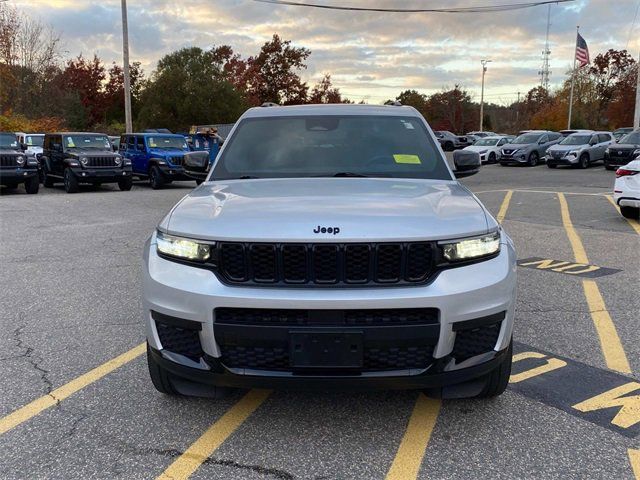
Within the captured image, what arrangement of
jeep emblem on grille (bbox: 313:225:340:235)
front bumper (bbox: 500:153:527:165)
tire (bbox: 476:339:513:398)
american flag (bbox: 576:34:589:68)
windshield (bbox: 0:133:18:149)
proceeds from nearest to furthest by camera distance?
jeep emblem on grille (bbox: 313:225:340:235) < tire (bbox: 476:339:513:398) < windshield (bbox: 0:133:18:149) < front bumper (bbox: 500:153:527:165) < american flag (bbox: 576:34:589:68)

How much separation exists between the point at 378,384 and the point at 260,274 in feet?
2.45

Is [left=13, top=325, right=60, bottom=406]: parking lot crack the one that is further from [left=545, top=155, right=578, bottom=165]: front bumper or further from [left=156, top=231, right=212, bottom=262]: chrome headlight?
[left=545, top=155, right=578, bottom=165]: front bumper

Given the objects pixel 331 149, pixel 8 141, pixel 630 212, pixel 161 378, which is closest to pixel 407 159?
pixel 331 149

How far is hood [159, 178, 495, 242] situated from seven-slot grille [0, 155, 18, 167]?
50.0 ft

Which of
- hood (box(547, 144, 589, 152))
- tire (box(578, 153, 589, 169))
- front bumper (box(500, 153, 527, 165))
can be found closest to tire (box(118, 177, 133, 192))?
front bumper (box(500, 153, 527, 165))

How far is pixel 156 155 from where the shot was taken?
18.8 meters

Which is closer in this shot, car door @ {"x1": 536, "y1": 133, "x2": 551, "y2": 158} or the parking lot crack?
the parking lot crack

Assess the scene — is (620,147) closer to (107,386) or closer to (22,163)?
(22,163)

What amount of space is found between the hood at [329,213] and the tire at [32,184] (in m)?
15.3

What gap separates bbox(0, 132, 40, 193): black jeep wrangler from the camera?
16.2 meters

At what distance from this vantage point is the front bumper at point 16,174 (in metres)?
16.1

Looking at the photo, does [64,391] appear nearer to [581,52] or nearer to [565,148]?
[565,148]

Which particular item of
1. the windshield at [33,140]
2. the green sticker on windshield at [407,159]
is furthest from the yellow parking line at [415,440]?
the windshield at [33,140]

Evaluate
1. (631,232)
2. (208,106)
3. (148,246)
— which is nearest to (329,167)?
(148,246)
